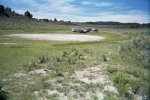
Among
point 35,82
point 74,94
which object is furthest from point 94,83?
point 35,82

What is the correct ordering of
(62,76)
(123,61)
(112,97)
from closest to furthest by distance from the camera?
(112,97) < (62,76) < (123,61)

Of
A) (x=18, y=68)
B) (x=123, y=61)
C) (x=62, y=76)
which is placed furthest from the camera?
(x=123, y=61)

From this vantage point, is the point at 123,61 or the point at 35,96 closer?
the point at 35,96

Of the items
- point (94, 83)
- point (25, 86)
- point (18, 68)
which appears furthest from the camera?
point (18, 68)

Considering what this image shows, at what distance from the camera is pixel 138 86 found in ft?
34.0

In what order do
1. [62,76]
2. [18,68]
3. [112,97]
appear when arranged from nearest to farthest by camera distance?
1. [112,97]
2. [62,76]
3. [18,68]

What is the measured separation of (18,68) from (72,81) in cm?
388

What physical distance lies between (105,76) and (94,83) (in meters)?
1.59

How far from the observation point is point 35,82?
10961 millimetres

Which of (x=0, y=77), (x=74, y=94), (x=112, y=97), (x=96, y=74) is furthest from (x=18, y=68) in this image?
(x=112, y=97)

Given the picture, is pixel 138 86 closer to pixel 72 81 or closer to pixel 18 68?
pixel 72 81

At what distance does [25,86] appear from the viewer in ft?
33.9

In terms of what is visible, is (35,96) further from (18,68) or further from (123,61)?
(123,61)

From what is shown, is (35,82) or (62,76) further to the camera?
(62,76)
